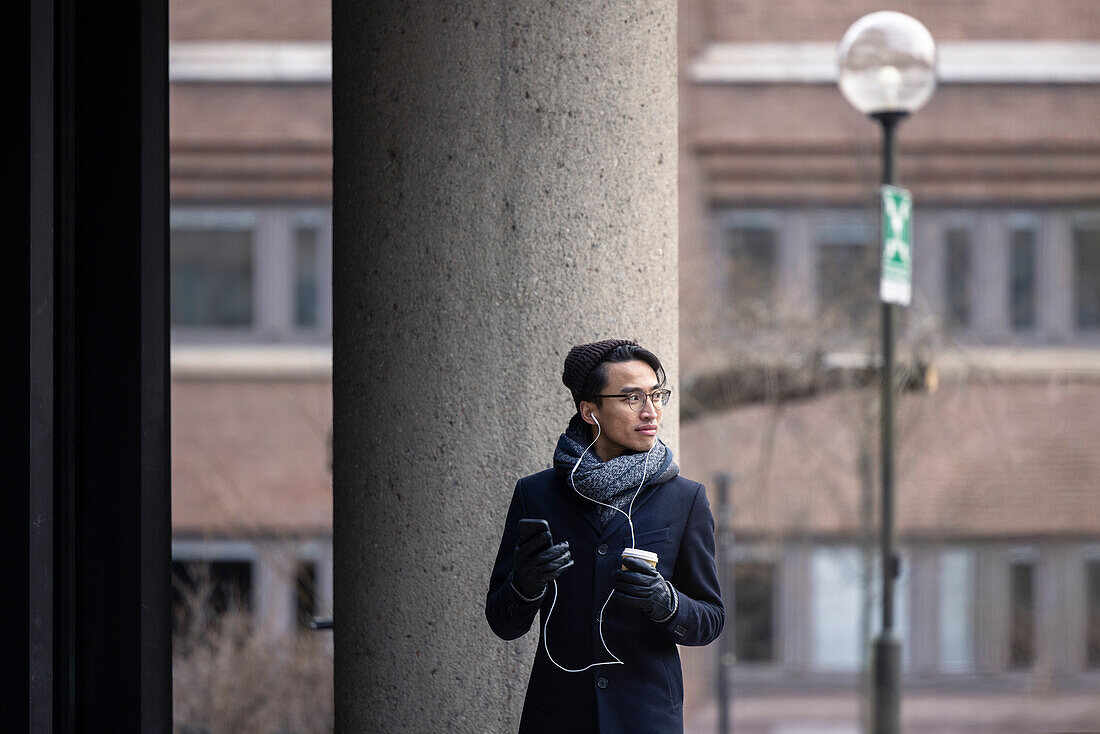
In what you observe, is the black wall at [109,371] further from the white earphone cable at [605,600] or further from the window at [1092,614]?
the window at [1092,614]

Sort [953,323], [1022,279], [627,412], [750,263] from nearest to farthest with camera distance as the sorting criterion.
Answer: [627,412] < [953,323] < [750,263] < [1022,279]

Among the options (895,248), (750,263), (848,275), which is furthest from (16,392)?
(750,263)

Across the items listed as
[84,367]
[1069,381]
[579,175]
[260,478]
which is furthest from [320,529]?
[579,175]

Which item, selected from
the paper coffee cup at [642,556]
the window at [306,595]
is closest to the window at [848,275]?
the window at [306,595]

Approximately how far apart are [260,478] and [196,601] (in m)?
4.60

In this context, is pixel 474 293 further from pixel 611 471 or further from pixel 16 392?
pixel 16 392

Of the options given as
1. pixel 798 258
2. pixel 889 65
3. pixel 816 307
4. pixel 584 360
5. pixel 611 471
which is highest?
pixel 889 65

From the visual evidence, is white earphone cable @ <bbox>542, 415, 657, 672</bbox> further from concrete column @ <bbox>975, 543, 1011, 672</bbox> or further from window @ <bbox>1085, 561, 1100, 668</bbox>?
window @ <bbox>1085, 561, 1100, 668</bbox>

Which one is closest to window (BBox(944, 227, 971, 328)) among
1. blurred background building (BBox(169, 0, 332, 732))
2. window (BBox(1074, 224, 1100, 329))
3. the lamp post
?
window (BBox(1074, 224, 1100, 329))

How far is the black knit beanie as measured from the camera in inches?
115

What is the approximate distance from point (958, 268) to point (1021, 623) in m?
4.07

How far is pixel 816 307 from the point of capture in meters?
12.6

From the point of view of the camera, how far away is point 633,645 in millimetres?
2889

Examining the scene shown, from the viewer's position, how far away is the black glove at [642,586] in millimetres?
2684
